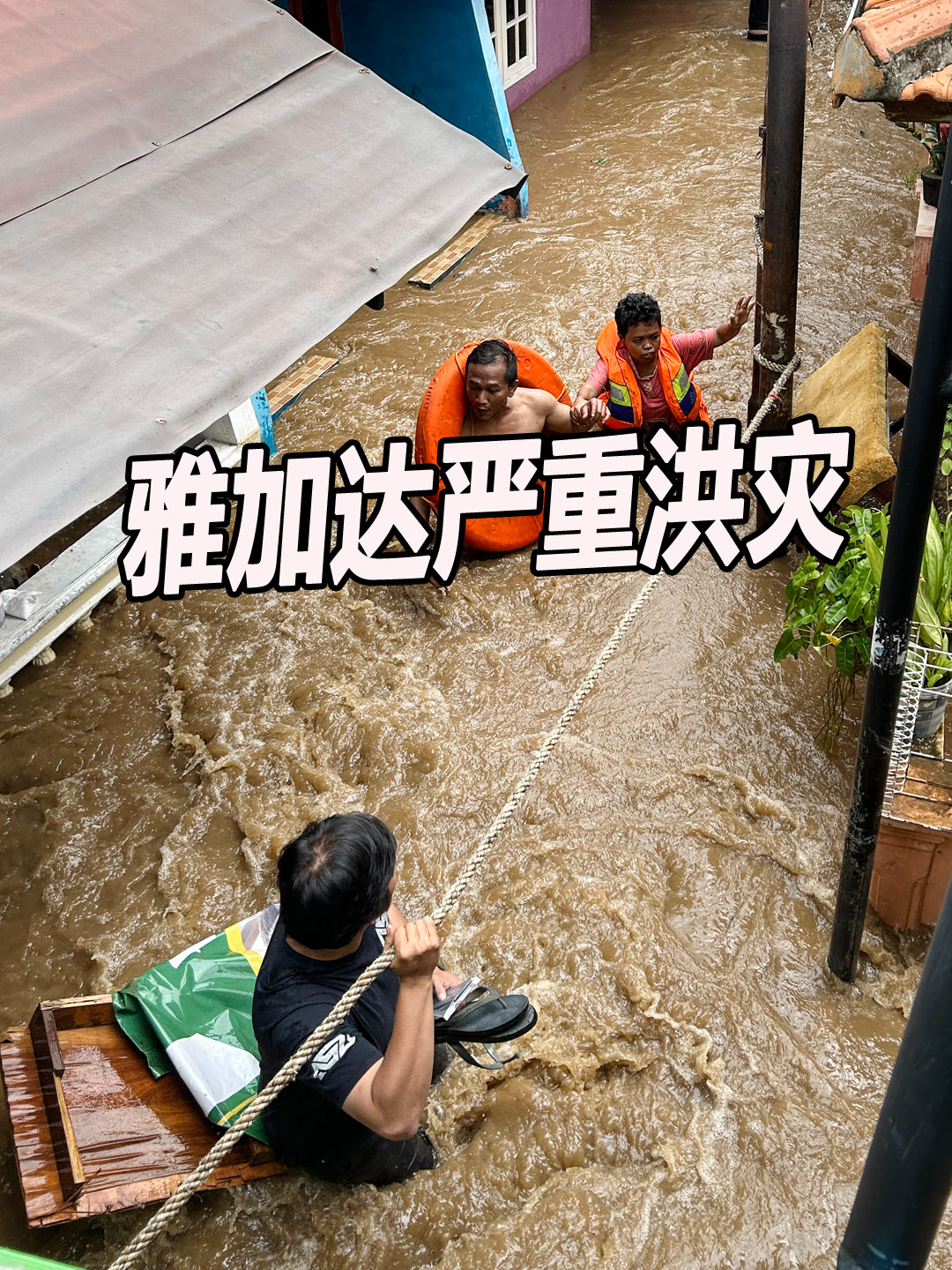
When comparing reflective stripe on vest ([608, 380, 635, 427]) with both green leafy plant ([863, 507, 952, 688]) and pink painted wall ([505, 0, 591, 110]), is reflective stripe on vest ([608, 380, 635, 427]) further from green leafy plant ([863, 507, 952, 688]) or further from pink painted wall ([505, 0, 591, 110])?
→ pink painted wall ([505, 0, 591, 110])

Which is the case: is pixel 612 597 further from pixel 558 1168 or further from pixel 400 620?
pixel 558 1168

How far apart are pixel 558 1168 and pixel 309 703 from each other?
2.57m

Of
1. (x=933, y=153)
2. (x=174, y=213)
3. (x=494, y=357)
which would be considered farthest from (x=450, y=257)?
(x=174, y=213)

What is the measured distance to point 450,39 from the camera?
9.36 metres

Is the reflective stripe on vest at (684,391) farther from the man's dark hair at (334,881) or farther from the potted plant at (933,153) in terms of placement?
the man's dark hair at (334,881)

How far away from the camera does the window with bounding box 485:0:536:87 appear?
10445mm

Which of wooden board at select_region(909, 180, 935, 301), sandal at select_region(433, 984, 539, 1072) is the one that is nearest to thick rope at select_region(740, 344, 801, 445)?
wooden board at select_region(909, 180, 935, 301)

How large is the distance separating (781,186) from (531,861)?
3.13m

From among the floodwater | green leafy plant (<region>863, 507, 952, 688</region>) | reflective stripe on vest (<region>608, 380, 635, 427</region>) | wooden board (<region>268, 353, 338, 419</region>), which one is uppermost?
reflective stripe on vest (<region>608, 380, 635, 427</region>)

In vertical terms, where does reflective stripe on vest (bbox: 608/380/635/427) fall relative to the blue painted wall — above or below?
below

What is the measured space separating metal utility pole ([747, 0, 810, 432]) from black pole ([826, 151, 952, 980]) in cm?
250

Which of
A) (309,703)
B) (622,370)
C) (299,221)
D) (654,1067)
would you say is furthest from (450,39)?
(654,1067)

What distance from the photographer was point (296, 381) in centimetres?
775

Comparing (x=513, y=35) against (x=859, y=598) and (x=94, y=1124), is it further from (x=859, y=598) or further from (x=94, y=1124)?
(x=94, y=1124)
